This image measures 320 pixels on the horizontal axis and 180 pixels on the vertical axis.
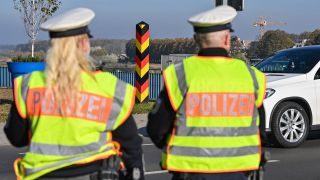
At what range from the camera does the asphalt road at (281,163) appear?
8.45 metres


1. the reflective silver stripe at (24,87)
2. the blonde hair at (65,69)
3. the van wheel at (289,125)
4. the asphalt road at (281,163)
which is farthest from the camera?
the van wheel at (289,125)

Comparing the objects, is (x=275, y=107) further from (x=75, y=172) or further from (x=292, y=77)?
(x=75, y=172)

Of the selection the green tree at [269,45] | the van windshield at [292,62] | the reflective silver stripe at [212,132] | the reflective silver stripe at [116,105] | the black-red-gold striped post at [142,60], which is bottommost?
the green tree at [269,45]

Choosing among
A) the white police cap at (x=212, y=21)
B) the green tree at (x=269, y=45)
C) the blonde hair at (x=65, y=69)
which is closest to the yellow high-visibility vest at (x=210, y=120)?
the white police cap at (x=212, y=21)

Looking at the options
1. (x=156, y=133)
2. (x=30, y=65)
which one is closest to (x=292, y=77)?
(x=30, y=65)

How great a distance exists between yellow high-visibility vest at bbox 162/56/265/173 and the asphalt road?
4650 millimetres

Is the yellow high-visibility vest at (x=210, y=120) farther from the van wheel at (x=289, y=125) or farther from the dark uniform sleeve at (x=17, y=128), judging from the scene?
A: the van wheel at (x=289, y=125)

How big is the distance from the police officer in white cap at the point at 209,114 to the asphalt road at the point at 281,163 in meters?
4.64

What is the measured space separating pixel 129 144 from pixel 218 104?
552mm

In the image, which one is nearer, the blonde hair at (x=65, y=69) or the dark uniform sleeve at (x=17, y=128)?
the blonde hair at (x=65, y=69)

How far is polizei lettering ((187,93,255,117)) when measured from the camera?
3629 millimetres

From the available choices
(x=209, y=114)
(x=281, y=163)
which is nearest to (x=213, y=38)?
(x=209, y=114)

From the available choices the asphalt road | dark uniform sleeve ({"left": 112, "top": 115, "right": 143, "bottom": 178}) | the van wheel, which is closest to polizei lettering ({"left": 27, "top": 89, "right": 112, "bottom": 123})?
dark uniform sleeve ({"left": 112, "top": 115, "right": 143, "bottom": 178})

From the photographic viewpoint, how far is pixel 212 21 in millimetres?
3682
